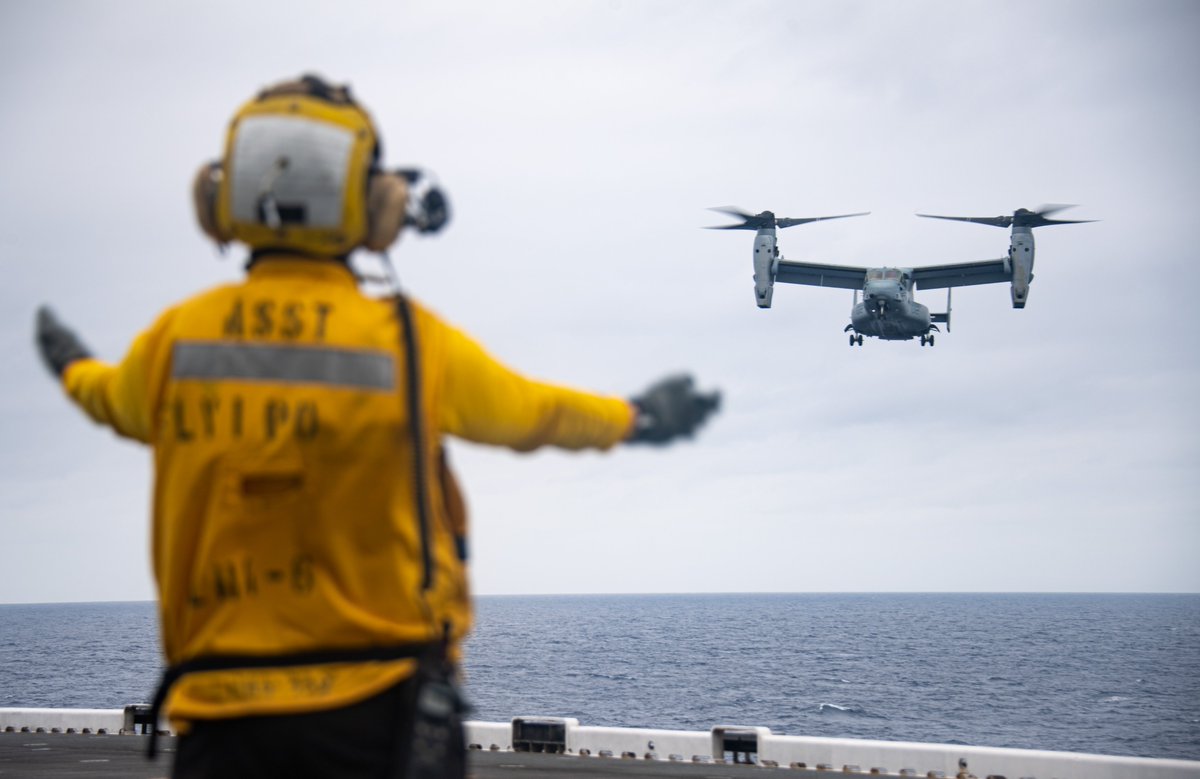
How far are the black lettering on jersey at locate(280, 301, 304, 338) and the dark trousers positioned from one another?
83 centimetres

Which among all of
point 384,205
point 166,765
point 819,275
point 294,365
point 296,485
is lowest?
point 166,765

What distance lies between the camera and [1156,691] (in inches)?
3575

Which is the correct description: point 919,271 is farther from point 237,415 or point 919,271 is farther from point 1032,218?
point 237,415

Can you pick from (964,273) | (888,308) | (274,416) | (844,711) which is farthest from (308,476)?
(844,711)

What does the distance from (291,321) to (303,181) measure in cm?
32

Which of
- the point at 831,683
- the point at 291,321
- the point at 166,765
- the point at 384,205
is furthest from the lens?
the point at 831,683

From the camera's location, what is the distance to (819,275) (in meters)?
67.2

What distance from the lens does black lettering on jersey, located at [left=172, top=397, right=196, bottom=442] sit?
289 centimetres

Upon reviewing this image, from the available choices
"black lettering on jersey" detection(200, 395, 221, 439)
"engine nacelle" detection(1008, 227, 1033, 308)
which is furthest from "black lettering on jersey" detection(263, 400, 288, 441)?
"engine nacelle" detection(1008, 227, 1033, 308)

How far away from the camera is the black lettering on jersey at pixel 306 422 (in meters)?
2.77

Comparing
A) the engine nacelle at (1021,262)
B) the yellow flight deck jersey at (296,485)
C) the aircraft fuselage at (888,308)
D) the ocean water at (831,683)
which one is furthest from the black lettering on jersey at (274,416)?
the engine nacelle at (1021,262)

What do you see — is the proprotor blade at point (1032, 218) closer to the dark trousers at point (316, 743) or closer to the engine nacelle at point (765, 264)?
the engine nacelle at point (765, 264)

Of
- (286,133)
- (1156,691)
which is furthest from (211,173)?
(1156,691)

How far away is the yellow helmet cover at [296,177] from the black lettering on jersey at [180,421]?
1.41ft
